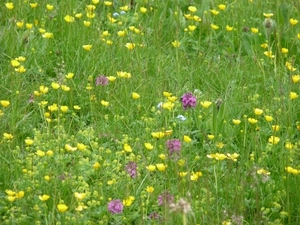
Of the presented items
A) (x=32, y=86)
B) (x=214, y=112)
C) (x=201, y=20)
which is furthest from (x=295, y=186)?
(x=201, y=20)

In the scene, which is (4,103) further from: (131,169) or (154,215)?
(154,215)

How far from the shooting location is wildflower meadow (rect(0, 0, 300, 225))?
276 cm

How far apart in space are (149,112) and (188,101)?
25 centimetres

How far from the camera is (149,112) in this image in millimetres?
3588

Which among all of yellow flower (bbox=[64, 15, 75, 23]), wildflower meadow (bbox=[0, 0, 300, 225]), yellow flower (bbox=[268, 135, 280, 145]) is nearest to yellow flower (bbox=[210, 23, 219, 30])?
wildflower meadow (bbox=[0, 0, 300, 225])

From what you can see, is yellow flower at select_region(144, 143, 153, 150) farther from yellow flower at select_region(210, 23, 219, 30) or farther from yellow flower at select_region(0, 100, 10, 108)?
yellow flower at select_region(210, 23, 219, 30)

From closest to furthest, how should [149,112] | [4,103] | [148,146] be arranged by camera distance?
[148,146] < [4,103] < [149,112]

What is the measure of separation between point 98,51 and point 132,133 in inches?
30.5

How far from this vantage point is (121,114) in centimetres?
355

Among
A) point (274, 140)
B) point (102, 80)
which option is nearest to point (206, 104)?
point (274, 140)

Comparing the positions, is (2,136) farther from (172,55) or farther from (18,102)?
(172,55)

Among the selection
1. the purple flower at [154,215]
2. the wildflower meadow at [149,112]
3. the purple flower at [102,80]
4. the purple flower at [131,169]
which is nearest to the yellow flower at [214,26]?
the wildflower meadow at [149,112]

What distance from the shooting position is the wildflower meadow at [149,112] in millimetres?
2760

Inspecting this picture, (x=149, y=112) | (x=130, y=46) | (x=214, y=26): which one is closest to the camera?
(x=149, y=112)
